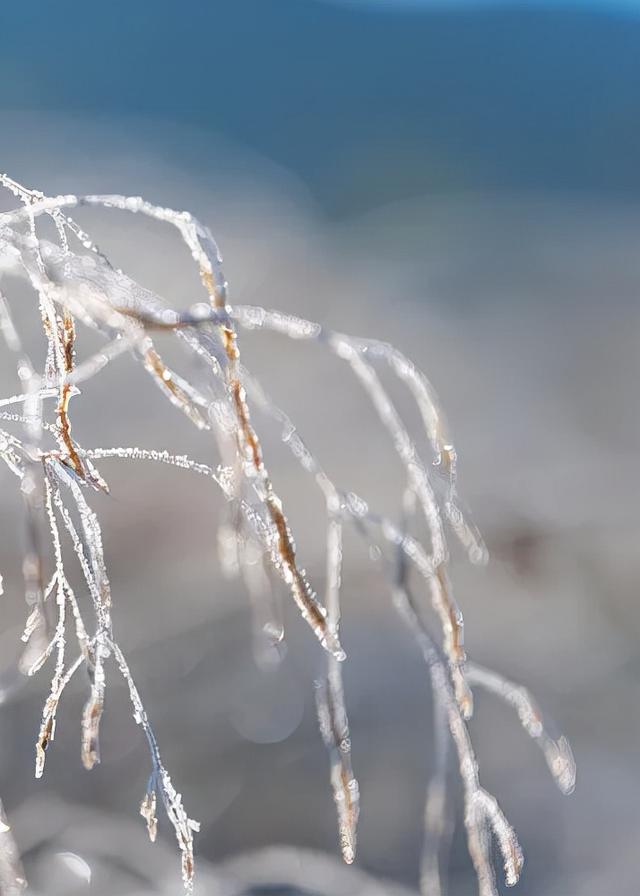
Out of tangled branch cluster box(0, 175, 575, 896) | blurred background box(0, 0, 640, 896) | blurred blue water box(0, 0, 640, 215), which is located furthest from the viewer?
blurred blue water box(0, 0, 640, 215)

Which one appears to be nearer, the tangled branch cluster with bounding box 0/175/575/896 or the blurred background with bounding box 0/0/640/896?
the tangled branch cluster with bounding box 0/175/575/896

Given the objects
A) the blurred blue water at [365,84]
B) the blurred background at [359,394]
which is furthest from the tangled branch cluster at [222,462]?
the blurred blue water at [365,84]

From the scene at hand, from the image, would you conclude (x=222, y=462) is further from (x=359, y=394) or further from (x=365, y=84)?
(x=365, y=84)

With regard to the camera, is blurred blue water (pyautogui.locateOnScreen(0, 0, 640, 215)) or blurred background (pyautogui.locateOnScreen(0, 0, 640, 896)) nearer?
blurred background (pyautogui.locateOnScreen(0, 0, 640, 896))

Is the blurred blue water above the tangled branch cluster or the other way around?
above

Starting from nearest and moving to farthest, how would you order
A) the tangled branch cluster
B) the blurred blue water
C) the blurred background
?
the tangled branch cluster < the blurred background < the blurred blue water

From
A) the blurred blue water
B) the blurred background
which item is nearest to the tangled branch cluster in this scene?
the blurred background

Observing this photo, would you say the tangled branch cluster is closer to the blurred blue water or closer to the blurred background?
the blurred background

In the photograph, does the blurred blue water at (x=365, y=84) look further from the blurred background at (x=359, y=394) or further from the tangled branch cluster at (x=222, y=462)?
the tangled branch cluster at (x=222, y=462)
